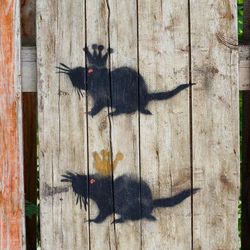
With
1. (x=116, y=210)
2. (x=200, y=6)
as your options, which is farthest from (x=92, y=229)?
(x=200, y=6)

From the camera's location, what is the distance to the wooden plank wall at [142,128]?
3.09m

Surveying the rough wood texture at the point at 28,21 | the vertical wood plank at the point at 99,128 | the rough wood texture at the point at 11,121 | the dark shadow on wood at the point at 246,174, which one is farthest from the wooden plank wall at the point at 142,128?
the dark shadow on wood at the point at 246,174

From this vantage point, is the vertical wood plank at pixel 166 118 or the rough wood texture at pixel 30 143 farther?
the rough wood texture at pixel 30 143

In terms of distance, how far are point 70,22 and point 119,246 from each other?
1062 millimetres

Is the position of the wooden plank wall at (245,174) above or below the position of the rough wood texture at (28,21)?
below

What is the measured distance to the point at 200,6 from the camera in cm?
309

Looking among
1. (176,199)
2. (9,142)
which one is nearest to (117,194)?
(176,199)

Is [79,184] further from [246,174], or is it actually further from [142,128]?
[246,174]

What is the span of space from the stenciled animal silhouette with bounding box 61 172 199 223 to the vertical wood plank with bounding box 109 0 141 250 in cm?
2

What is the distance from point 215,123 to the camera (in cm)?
312

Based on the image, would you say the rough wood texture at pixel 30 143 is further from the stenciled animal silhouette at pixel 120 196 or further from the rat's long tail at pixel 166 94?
the rat's long tail at pixel 166 94

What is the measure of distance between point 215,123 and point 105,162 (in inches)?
21.2

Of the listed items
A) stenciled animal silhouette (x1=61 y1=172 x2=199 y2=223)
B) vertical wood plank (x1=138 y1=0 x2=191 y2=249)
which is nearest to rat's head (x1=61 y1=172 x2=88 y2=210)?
stenciled animal silhouette (x1=61 y1=172 x2=199 y2=223)

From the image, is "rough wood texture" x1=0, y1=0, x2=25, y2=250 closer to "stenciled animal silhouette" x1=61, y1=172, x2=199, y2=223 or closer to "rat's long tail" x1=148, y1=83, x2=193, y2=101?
"stenciled animal silhouette" x1=61, y1=172, x2=199, y2=223
